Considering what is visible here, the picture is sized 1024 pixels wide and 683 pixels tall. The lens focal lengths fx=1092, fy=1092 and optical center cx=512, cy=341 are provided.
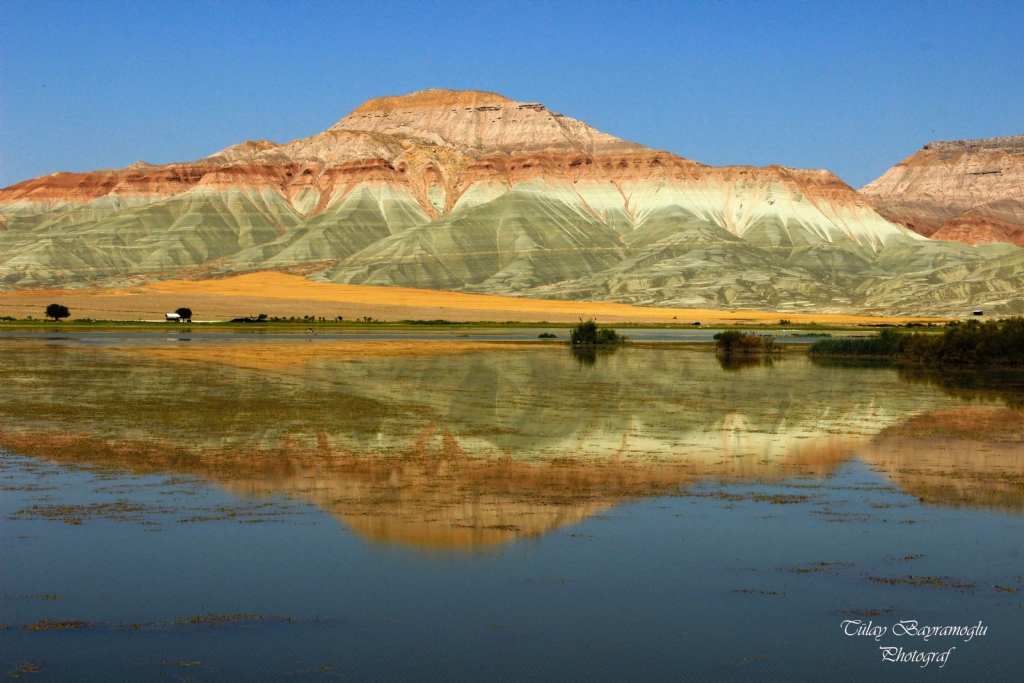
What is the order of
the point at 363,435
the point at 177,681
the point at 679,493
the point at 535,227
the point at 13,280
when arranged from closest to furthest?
1. the point at 177,681
2. the point at 679,493
3. the point at 363,435
4. the point at 13,280
5. the point at 535,227

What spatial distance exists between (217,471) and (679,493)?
7.88 meters

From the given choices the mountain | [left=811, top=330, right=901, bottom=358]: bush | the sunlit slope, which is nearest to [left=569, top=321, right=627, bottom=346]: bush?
[left=811, top=330, right=901, bottom=358]: bush

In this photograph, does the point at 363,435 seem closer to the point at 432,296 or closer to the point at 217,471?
the point at 217,471

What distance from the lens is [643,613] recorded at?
11.4 meters

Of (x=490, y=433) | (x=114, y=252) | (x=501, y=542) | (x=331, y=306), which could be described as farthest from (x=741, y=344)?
(x=114, y=252)

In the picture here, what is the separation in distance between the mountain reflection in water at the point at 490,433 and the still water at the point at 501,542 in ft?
0.39

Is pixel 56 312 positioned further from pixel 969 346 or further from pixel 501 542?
pixel 501 542

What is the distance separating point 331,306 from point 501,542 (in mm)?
98167

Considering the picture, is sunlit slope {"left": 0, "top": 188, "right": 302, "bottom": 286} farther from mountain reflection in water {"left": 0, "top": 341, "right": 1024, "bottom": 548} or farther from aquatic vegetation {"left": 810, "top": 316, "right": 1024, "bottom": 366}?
aquatic vegetation {"left": 810, "top": 316, "right": 1024, "bottom": 366}

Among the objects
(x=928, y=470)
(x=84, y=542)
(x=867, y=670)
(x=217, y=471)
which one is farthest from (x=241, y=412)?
(x=867, y=670)

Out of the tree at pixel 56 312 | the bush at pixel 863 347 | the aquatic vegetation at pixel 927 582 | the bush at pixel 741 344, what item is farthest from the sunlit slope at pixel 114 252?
the aquatic vegetation at pixel 927 582

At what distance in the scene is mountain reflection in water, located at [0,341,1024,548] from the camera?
17.2 m

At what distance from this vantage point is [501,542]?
14023mm

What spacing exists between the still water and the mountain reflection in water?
0.12 m
